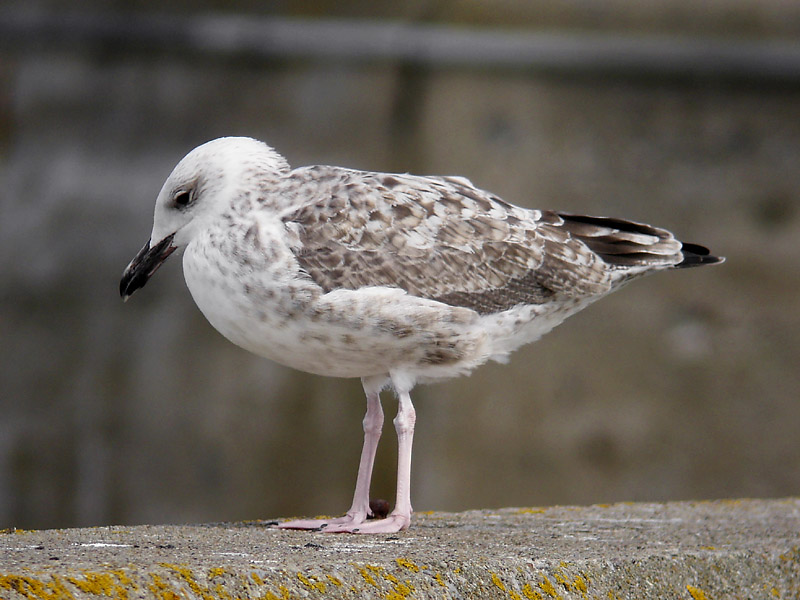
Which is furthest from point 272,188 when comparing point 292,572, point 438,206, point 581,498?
point 581,498

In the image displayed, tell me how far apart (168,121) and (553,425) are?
4134 mm

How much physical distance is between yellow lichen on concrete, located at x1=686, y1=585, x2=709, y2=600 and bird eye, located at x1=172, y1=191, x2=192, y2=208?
2481 mm

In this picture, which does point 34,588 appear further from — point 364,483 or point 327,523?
point 364,483

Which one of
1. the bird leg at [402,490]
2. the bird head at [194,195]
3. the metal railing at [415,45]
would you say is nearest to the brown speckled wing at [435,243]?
the bird head at [194,195]

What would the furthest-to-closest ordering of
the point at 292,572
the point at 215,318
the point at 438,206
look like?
1. the point at 438,206
2. the point at 215,318
3. the point at 292,572

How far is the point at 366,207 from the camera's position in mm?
4582

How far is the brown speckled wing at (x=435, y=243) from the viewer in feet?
14.6

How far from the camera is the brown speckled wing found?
445 cm

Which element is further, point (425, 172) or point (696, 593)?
point (425, 172)

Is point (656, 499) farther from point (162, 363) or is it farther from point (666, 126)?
point (162, 363)

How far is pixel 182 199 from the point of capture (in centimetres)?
459

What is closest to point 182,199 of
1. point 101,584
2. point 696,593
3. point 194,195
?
point 194,195

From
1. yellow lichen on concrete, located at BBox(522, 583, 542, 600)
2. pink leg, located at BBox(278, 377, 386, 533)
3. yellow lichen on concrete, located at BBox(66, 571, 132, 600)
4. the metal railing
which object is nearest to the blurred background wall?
the metal railing

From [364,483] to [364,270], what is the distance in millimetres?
979
